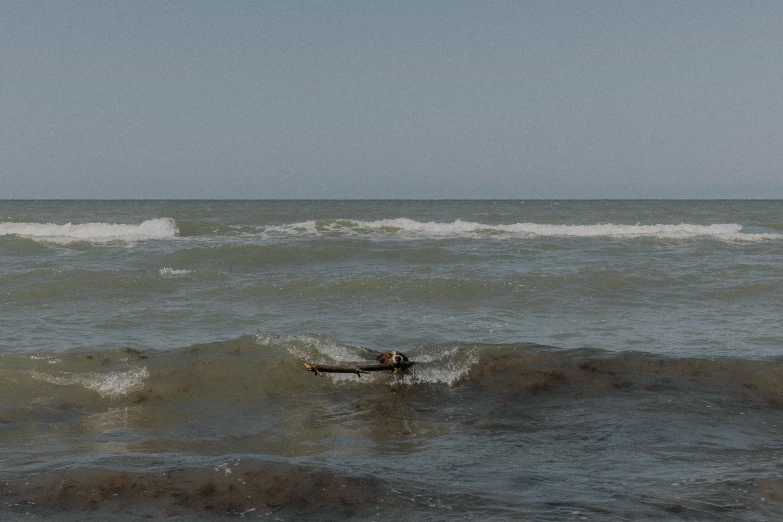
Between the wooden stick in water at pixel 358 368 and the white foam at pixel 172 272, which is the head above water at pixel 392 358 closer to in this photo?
the wooden stick in water at pixel 358 368

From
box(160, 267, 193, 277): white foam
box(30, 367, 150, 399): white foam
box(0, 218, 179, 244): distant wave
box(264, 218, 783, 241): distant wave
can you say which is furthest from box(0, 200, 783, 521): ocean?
box(264, 218, 783, 241): distant wave

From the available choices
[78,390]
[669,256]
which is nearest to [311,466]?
[78,390]

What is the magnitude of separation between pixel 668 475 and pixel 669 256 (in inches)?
579

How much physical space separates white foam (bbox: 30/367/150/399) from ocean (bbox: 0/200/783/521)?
0.08 feet

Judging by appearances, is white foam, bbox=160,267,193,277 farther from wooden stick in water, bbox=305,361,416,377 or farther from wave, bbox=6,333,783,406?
wooden stick in water, bbox=305,361,416,377

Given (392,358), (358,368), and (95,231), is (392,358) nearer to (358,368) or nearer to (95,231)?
(358,368)

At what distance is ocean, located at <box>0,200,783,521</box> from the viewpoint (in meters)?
4.47

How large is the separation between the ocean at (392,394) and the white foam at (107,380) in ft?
0.08

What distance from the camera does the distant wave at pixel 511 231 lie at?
2584 cm

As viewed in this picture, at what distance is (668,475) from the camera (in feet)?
15.6

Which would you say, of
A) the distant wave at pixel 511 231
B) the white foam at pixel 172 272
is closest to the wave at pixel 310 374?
the white foam at pixel 172 272

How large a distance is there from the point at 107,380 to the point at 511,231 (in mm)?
22965

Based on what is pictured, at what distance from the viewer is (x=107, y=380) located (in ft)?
24.0

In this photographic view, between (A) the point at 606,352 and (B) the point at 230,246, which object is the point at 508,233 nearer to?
(B) the point at 230,246
